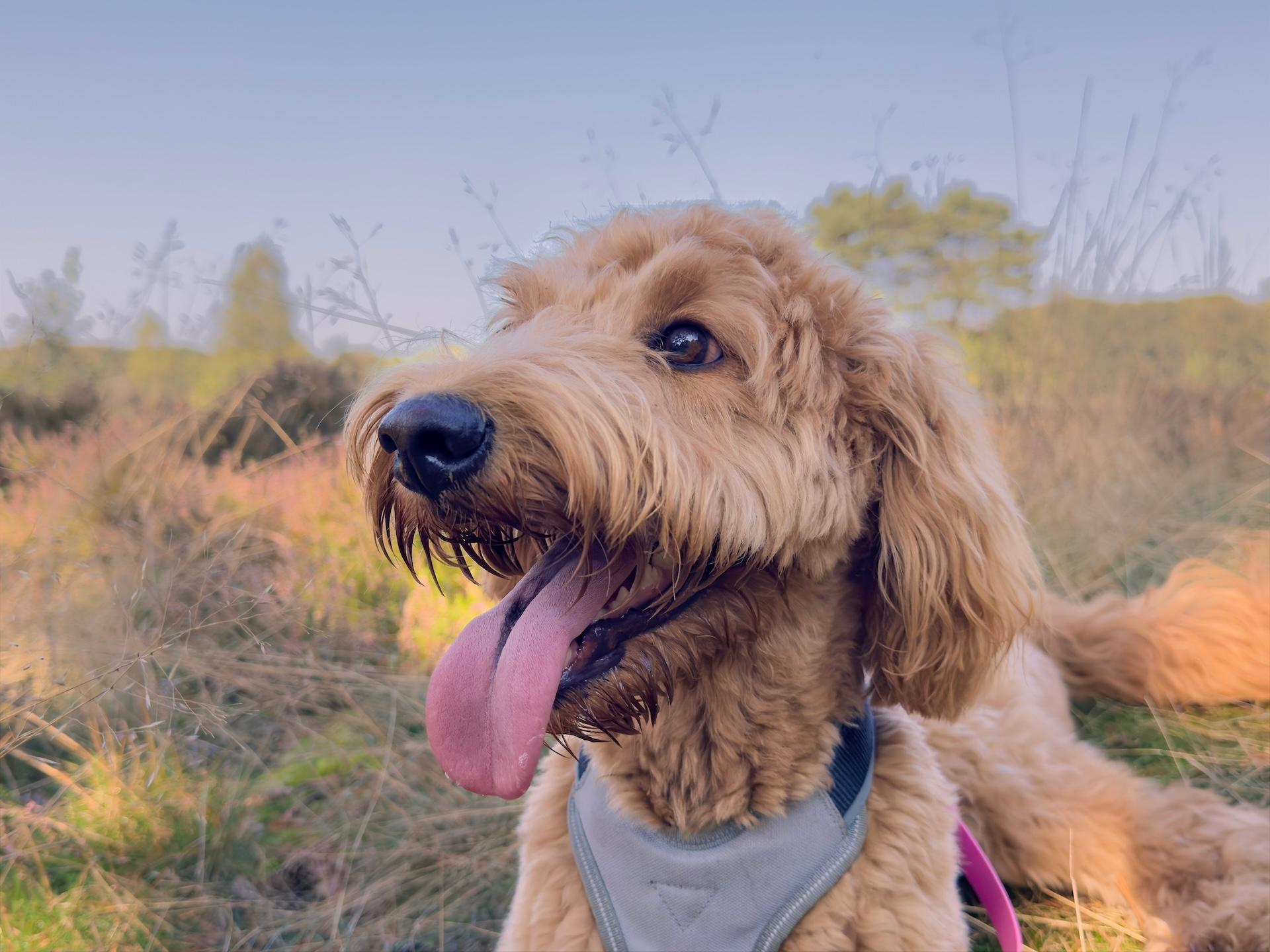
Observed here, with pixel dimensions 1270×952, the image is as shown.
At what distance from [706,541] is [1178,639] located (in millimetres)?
2894

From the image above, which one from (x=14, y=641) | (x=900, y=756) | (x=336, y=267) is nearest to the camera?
(x=900, y=756)

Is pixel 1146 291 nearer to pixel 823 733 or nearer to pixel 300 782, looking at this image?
pixel 823 733

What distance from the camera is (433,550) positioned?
183 centimetres

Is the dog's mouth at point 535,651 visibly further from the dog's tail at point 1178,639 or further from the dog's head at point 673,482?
the dog's tail at point 1178,639

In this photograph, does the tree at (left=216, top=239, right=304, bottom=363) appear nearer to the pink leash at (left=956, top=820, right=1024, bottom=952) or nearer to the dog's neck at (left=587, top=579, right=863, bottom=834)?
the dog's neck at (left=587, top=579, right=863, bottom=834)

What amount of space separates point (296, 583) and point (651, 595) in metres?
2.20

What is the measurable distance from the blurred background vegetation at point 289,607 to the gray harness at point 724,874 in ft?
3.36

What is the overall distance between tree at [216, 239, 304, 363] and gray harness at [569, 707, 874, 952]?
2.95 metres

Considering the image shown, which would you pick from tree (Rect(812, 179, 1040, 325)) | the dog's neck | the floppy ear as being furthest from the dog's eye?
tree (Rect(812, 179, 1040, 325))

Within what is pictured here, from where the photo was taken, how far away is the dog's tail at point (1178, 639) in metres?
3.55

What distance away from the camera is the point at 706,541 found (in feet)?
5.60

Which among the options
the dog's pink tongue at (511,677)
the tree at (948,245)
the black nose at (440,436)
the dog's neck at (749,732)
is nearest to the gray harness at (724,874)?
the dog's neck at (749,732)

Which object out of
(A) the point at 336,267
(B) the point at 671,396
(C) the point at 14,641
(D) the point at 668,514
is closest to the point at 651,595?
(D) the point at 668,514

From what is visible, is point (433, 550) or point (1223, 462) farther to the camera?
point (1223, 462)
